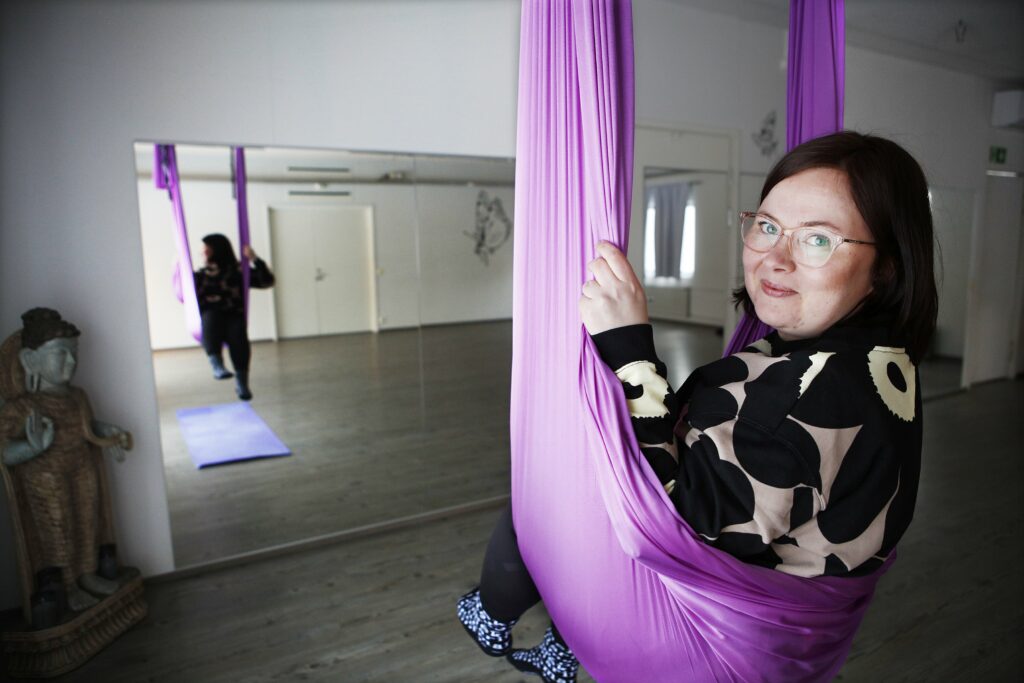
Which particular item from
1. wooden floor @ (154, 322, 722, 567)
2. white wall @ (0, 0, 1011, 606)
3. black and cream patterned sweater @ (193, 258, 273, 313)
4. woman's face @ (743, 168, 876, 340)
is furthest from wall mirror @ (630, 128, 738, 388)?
woman's face @ (743, 168, 876, 340)

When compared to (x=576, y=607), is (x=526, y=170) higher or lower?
higher

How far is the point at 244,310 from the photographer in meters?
2.95

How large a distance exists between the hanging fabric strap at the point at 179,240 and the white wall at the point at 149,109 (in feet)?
0.32

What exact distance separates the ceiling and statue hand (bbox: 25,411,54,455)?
384 centimetres

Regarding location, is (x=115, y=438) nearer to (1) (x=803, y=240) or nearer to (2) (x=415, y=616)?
(2) (x=415, y=616)

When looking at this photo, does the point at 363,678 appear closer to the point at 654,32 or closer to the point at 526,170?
the point at 526,170

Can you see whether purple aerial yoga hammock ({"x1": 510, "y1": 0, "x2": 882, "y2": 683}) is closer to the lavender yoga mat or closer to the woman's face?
the woman's face

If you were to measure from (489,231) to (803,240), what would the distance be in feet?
8.80

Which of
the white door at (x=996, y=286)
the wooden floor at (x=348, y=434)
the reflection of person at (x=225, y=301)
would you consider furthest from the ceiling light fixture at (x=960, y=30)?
the reflection of person at (x=225, y=301)

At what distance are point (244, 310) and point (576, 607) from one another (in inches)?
94.4

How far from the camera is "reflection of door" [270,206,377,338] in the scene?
304 cm

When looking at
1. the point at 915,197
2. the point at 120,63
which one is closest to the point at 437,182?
the point at 120,63

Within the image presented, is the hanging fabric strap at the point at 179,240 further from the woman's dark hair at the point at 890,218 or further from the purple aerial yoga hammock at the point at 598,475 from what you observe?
the woman's dark hair at the point at 890,218

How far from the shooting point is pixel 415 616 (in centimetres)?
256
